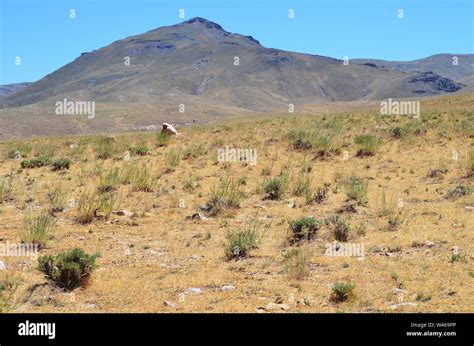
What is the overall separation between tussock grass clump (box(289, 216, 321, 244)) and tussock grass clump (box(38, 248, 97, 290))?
11.9 feet

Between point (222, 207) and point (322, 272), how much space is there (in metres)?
4.03

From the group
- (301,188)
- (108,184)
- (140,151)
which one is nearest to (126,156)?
(140,151)

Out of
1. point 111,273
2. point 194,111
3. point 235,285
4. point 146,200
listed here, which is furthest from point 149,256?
point 194,111

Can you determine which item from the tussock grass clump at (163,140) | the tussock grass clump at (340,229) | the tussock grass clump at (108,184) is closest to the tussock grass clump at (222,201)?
the tussock grass clump at (340,229)

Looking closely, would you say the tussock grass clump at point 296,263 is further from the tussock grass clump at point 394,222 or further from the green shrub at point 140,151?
the green shrub at point 140,151

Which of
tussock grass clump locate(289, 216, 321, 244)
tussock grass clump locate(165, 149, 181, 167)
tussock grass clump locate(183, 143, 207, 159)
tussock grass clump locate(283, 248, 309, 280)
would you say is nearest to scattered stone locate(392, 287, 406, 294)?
tussock grass clump locate(283, 248, 309, 280)

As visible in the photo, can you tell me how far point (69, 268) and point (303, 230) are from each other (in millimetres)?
4129

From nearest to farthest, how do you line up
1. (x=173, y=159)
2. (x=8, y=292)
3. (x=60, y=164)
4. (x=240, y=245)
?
(x=8, y=292), (x=240, y=245), (x=60, y=164), (x=173, y=159)

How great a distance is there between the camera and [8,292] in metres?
6.79

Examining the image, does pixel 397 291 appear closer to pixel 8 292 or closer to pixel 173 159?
pixel 8 292

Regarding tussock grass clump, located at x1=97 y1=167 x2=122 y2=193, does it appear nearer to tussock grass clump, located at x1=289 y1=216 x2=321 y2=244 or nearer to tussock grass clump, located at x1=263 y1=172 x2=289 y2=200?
tussock grass clump, located at x1=263 y1=172 x2=289 y2=200

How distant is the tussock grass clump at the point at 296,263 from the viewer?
7.32m

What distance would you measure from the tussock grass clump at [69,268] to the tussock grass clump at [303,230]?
3631mm
